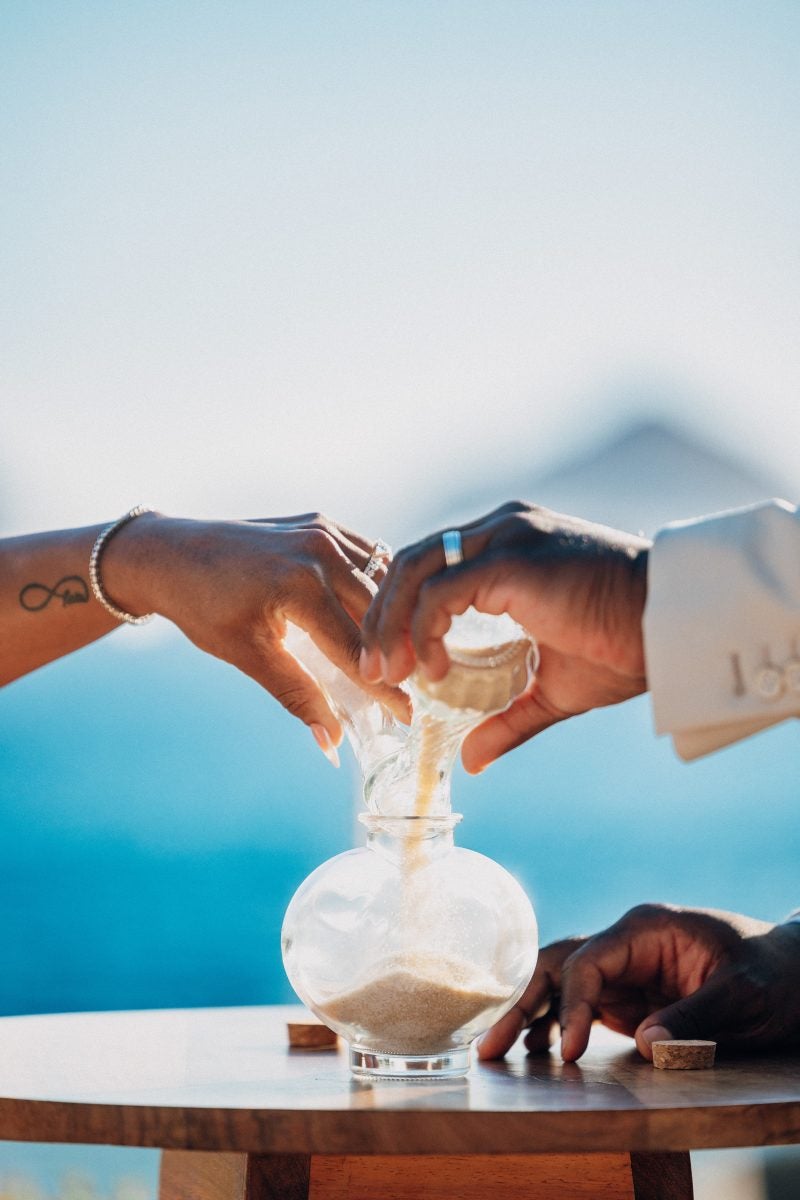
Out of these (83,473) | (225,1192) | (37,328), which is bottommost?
(225,1192)

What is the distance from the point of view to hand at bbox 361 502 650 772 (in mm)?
804

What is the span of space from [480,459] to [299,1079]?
4.27 metres

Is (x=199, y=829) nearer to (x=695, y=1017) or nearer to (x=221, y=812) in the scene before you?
(x=221, y=812)

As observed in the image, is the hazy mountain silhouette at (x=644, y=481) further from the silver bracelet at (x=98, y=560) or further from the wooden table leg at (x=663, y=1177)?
the wooden table leg at (x=663, y=1177)

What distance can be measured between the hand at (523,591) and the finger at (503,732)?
0.16m

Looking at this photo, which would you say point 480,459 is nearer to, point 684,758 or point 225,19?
point 225,19

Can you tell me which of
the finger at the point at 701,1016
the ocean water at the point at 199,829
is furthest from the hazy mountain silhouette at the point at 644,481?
the finger at the point at 701,1016

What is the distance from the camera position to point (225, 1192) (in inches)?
33.8

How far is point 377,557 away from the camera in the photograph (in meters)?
1.16

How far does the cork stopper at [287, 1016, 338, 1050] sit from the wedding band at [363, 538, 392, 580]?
1.28 ft

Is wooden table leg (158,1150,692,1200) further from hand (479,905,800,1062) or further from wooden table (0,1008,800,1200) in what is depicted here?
hand (479,905,800,1062)

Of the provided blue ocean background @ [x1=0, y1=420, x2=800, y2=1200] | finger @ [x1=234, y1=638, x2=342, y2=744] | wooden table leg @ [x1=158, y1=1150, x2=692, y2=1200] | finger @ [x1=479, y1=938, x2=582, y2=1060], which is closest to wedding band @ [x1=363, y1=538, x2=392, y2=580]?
finger @ [x1=234, y1=638, x2=342, y2=744]

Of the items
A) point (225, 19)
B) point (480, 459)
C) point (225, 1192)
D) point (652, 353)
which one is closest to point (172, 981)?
point (480, 459)

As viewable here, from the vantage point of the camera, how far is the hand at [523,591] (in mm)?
804
